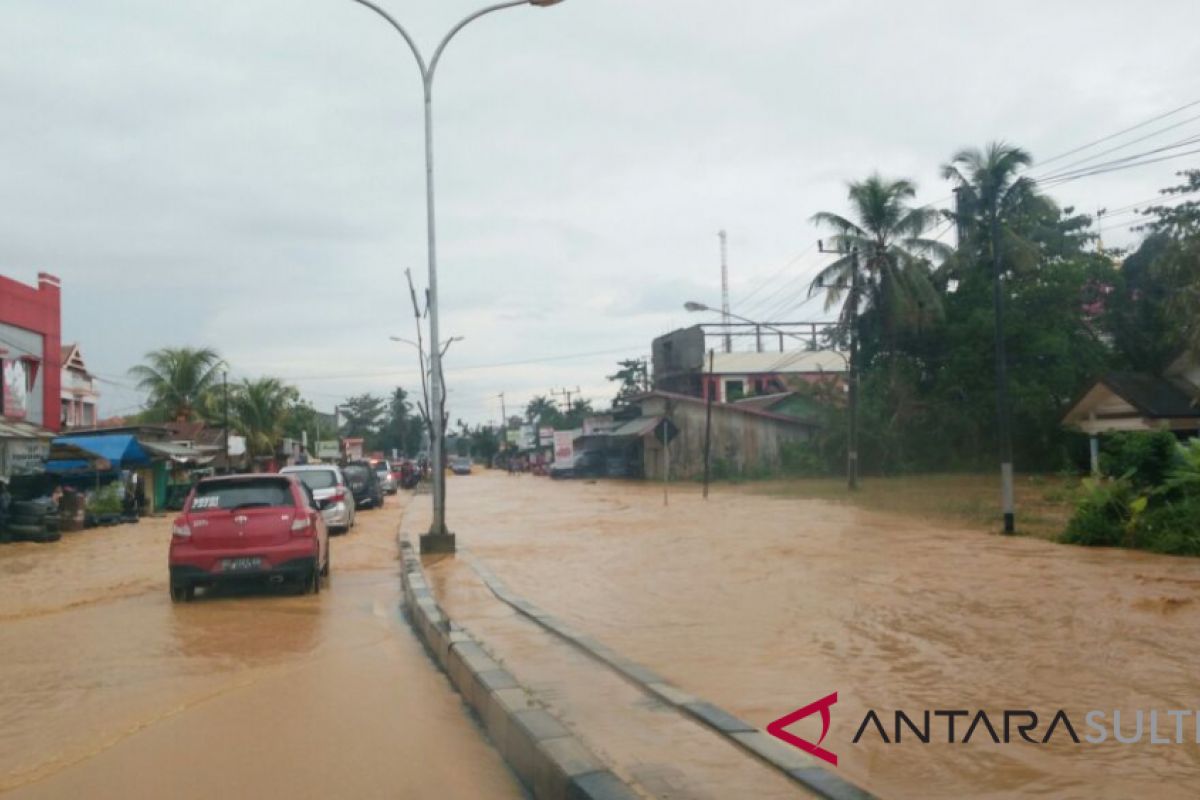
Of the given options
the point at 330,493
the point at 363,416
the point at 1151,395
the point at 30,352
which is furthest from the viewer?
the point at 363,416

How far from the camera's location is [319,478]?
962 inches

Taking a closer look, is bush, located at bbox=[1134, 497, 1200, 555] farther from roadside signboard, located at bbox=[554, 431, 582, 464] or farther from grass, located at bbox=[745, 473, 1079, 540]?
roadside signboard, located at bbox=[554, 431, 582, 464]

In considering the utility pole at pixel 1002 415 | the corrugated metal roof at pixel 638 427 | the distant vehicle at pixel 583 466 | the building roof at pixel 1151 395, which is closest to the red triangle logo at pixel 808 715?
the utility pole at pixel 1002 415

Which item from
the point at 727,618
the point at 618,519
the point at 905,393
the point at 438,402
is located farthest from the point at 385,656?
the point at 905,393

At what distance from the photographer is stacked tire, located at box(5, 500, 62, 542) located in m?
23.7

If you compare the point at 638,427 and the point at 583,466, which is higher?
the point at 638,427

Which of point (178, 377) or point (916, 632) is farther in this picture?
point (178, 377)

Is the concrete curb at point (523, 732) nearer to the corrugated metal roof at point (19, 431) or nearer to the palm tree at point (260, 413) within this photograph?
the corrugated metal roof at point (19, 431)

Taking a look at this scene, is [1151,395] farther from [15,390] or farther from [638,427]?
[15,390]

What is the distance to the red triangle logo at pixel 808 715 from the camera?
5.86 m

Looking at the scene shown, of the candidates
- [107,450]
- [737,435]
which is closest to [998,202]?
[737,435]

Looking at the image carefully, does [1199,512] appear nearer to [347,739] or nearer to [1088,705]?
[1088,705]

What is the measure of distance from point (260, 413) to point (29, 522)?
3094 centimetres

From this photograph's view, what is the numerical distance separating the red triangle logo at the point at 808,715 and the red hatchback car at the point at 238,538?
7.41 meters
